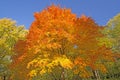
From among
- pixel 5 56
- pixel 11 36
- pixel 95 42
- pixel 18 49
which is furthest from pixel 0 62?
pixel 95 42

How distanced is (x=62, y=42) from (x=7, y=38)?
1772 centimetres

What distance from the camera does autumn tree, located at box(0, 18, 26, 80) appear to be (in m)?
40.3

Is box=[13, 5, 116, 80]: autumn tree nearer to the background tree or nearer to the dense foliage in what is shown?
the dense foliage

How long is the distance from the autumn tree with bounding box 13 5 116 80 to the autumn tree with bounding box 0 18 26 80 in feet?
49.1

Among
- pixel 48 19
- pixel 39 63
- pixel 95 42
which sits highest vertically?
pixel 48 19

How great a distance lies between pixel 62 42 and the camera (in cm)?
2528

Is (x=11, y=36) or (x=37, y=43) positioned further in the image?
(x=11, y=36)

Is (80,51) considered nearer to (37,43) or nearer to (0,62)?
(37,43)

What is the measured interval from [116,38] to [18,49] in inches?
791

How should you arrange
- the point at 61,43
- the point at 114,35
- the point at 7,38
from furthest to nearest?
1. the point at 114,35
2. the point at 7,38
3. the point at 61,43

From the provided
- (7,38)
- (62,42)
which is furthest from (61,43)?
(7,38)

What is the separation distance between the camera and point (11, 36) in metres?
41.3

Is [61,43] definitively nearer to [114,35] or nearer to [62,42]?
[62,42]

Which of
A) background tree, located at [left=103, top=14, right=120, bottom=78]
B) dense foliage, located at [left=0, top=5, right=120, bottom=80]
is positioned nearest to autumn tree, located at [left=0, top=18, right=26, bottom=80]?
background tree, located at [left=103, top=14, right=120, bottom=78]
